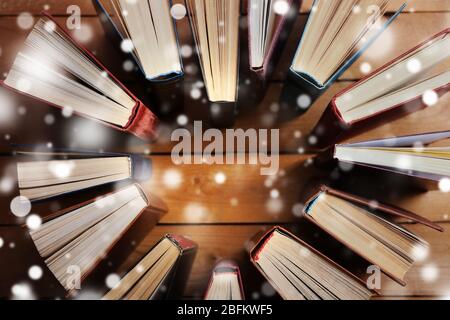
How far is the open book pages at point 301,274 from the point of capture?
0.68 meters

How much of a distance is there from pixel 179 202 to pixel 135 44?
0.36m

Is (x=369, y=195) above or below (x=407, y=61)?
below

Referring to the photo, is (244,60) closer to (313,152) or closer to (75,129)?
(313,152)

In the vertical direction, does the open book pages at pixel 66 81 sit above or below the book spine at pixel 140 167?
above

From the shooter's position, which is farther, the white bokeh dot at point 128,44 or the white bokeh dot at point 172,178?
the white bokeh dot at point 172,178

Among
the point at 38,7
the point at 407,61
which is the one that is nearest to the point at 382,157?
the point at 407,61

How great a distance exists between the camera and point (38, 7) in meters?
0.87

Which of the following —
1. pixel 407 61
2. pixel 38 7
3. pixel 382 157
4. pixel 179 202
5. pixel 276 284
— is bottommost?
pixel 276 284

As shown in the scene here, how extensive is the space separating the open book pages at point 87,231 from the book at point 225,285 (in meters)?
0.20

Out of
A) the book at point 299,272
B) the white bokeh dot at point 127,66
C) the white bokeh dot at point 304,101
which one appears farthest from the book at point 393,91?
the white bokeh dot at point 127,66

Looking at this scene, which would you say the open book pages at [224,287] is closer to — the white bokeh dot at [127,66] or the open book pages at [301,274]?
the open book pages at [301,274]

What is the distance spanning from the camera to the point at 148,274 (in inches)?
27.5

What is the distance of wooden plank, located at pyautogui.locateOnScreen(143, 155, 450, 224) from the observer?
32.6 inches

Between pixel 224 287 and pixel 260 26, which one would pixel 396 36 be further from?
pixel 224 287
